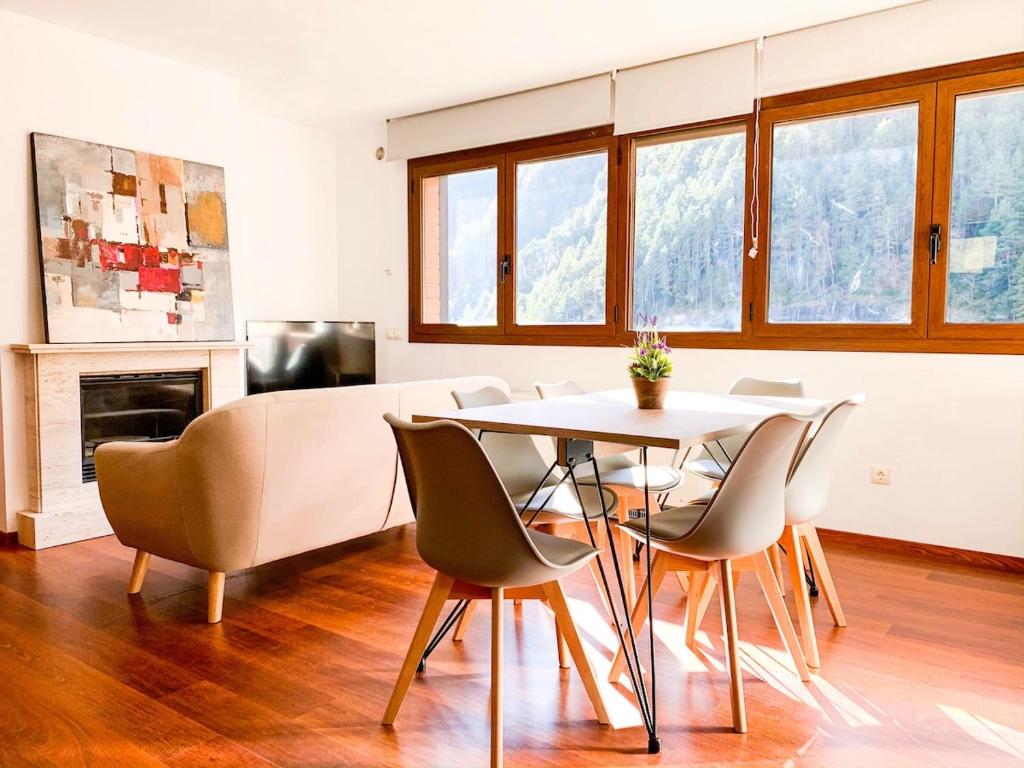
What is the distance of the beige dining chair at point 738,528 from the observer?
202cm

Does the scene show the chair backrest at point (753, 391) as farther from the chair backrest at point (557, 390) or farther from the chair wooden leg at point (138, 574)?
the chair wooden leg at point (138, 574)

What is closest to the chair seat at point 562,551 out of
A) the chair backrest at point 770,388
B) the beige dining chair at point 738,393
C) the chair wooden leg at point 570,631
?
A: the chair wooden leg at point 570,631

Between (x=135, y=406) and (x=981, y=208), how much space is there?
4.72 meters

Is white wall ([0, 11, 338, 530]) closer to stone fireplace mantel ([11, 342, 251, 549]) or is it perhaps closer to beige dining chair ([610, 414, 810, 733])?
stone fireplace mantel ([11, 342, 251, 549])

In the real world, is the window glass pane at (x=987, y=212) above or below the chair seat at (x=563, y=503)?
above

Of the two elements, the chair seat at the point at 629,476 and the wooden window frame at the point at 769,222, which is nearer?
the chair seat at the point at 629,476

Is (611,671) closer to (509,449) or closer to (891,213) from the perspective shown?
(509,449)

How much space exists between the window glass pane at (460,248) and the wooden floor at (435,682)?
8.89 feet

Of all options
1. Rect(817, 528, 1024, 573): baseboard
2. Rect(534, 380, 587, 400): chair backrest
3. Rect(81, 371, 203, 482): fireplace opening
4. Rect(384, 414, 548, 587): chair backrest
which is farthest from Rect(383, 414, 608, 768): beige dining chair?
Rect(81, 371, 203, 482): fireplace opening

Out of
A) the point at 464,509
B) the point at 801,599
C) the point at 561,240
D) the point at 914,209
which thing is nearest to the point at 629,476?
the point at 801,599

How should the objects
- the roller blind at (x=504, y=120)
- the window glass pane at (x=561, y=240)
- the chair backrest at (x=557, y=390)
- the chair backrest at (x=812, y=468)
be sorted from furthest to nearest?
the window glass pane at (x=561, y=240) < the roller blind at (x=504, y=120) < the chair backrest at (x=557, y=390) < the chair backrest at (x=812, y=468)

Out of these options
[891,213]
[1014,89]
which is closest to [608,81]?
[891,213]

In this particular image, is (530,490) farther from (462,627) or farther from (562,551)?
(562,551)

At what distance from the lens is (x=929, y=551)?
152 inches
